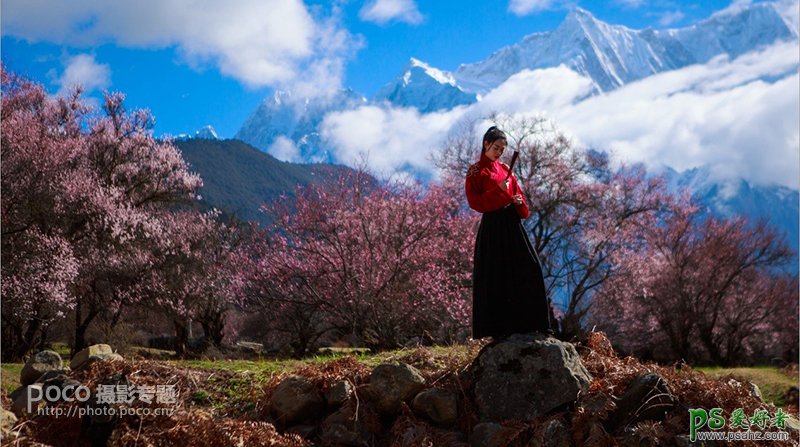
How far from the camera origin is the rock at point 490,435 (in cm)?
554

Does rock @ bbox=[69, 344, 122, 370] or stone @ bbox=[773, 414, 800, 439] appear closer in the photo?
stone @ bbox=[773, 414, 800, 439]

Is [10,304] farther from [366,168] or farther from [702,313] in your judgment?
[702,313]

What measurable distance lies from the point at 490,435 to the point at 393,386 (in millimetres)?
1151

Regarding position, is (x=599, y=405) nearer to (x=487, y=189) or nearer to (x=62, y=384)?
(x=487, y=189)

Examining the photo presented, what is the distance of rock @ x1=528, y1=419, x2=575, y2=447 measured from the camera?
545 centimetres

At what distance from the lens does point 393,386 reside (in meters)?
6.22

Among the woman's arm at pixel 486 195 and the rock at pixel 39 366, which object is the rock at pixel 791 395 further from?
the rock at pixel 39 366

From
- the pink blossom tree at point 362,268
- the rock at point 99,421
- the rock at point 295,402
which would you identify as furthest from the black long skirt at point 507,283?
the pink blossom tree at point 362,268

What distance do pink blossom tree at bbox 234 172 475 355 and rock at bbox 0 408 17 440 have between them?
31.5ft

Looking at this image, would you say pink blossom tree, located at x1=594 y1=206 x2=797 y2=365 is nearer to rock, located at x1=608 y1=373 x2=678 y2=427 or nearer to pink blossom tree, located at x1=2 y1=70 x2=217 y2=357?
pink blossom tree, located at x1=2 y1=70 x2=217 y2=357

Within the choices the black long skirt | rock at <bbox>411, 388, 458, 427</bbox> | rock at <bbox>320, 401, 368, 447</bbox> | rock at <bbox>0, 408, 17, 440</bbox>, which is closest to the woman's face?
the black long skirt

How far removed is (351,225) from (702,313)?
17.8 m

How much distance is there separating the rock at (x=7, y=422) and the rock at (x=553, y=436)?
4.85 meters

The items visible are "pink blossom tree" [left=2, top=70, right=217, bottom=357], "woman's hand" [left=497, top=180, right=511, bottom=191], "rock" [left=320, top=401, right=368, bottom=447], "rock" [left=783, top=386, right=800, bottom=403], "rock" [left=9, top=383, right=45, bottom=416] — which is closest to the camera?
"rock" [left=320, top=401, right=368, bottom=447]
